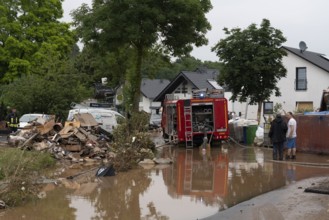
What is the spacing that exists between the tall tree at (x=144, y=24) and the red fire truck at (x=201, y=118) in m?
3.42

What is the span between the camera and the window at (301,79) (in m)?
40.4

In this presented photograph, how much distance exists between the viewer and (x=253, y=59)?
2703 centimetres

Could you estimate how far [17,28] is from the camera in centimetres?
3609

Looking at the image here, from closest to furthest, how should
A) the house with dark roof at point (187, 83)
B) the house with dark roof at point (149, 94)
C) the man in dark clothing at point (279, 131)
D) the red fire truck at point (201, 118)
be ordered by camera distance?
the man in dark clothing at point (279, 131) < the red fire truck at point (201, 118) < the house with dark roof at point (187, 83) < the house with dark roof at point (149, 94)

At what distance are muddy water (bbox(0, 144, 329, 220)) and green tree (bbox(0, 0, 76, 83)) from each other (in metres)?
21.8

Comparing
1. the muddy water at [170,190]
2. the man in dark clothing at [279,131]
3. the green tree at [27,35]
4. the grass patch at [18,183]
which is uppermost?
the green tree at [27,35]

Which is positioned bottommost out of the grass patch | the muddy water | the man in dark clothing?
the muddy water

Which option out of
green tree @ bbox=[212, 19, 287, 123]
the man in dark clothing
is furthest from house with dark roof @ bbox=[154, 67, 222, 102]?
the man in dark clothing

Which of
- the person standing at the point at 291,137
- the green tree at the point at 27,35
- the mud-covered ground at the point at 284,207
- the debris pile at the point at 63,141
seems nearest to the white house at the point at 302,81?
the green tree at the point at 27,35

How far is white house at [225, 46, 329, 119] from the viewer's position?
130ft

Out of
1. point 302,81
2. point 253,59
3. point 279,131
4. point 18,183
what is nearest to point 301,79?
point 302,81

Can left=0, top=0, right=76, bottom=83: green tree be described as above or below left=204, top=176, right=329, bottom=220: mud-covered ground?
above

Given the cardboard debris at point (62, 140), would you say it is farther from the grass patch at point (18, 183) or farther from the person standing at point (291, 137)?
the grass patch at point (18, 183)

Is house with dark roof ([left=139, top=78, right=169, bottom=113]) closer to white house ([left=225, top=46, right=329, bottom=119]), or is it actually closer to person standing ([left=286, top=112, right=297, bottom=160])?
white house ([left=225, top=46, right=329, bottom=119])
